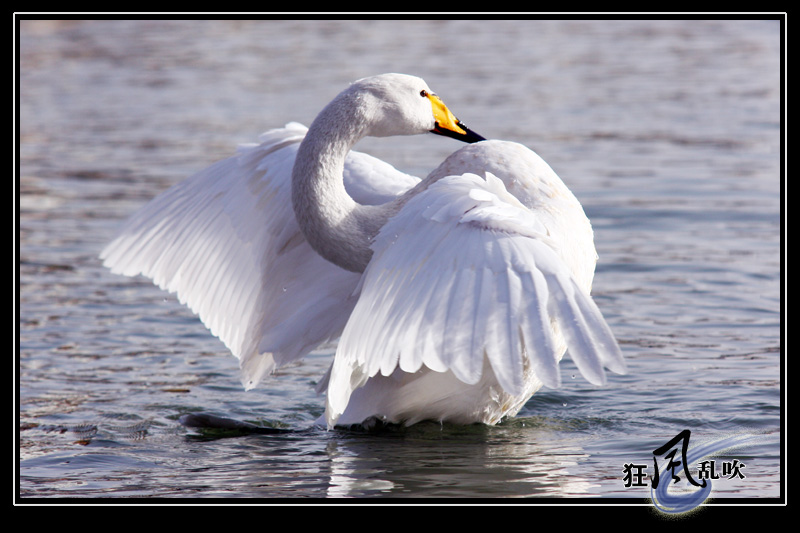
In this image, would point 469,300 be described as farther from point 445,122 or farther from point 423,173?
point 423,173

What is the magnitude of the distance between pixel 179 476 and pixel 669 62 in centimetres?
1365

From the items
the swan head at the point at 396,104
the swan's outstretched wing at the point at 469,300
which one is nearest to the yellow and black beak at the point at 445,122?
the swan head at the point at 396,104

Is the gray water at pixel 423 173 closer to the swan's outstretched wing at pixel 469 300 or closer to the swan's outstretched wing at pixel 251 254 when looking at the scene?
the swan's outstretched wing at pixel 251 254

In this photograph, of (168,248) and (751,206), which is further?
(751,206)

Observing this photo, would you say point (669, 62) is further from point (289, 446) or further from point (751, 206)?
point (289, 446)

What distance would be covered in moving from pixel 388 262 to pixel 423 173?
6754 millimetres

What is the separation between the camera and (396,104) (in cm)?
538

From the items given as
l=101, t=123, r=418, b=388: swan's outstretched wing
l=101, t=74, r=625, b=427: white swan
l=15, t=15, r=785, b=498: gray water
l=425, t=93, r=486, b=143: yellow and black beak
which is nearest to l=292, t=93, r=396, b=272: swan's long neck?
l=101, t=74, r=625, b=427: white swan

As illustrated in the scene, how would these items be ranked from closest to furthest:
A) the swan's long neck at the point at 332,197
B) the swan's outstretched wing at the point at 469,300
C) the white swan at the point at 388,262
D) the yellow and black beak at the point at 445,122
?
the swan's outstretched wing at the point at 469,300, the white swan at the point at 388,262, the swan's long neck at the point at 332,197, the yellow and black beak at the point at 445,122

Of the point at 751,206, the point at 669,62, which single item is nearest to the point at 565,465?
the point at 751,206

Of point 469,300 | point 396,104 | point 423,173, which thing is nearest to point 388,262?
point 469,300

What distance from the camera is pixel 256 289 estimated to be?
6.33 m

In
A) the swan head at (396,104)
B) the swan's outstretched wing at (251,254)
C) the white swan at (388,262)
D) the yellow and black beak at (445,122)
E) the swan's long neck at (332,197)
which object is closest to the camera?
the white swan at (388,262)

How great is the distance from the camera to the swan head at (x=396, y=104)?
17.5 ft
